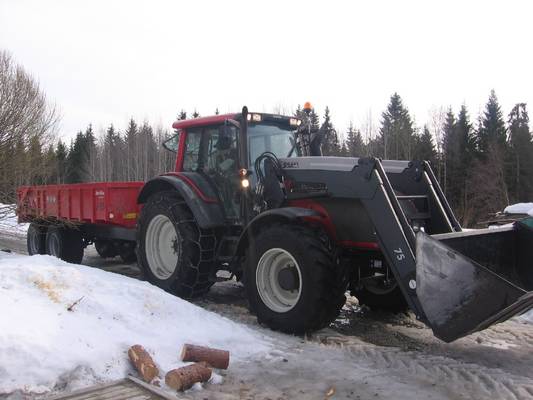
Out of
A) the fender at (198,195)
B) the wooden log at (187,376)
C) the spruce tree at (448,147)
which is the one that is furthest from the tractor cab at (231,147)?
the spruce tree at (448,147)

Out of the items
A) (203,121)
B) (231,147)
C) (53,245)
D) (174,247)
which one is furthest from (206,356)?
(53,245)

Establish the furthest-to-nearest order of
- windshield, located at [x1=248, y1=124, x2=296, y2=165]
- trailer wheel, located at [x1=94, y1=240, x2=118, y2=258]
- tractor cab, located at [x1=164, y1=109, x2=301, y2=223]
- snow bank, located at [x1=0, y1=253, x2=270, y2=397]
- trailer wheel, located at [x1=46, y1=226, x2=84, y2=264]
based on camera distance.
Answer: trailer wheel, located at [x1=94, y1=240, x2=118, y2=258]
trailer wheel, located at [x1=46, y1=226, x2=84, y2=264]
windshield, located at [x1=248, y1=124, x2=296, y2=165]
tractor cab, located at [x1=164, y1=109, x2=301, y2=223]
snow bank, located at [x1=0, y1=253, x2=270, y2=397]

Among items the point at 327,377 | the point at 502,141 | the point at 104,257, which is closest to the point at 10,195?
the point at 104,257

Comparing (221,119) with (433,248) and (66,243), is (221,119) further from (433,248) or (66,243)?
(66,243)

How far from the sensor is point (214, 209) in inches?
281

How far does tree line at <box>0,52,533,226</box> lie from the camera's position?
15031mm

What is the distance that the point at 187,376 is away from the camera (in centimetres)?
405

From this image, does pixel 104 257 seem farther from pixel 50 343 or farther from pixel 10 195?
Answer: pixel 50 343

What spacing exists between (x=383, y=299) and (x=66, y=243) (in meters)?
6.84

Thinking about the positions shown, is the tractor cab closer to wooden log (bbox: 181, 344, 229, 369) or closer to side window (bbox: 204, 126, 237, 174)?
side window (bbox: 204, 126, 237, 174)

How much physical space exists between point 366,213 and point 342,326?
161 cm

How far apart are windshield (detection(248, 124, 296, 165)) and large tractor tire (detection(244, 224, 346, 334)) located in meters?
1.41

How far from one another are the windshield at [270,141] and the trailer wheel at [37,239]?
262 inches

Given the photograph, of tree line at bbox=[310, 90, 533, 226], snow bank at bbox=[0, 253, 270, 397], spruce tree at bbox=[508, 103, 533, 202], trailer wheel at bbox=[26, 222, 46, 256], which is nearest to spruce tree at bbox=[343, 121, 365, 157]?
tree line at bbox=[310, 90, 533, 226]
